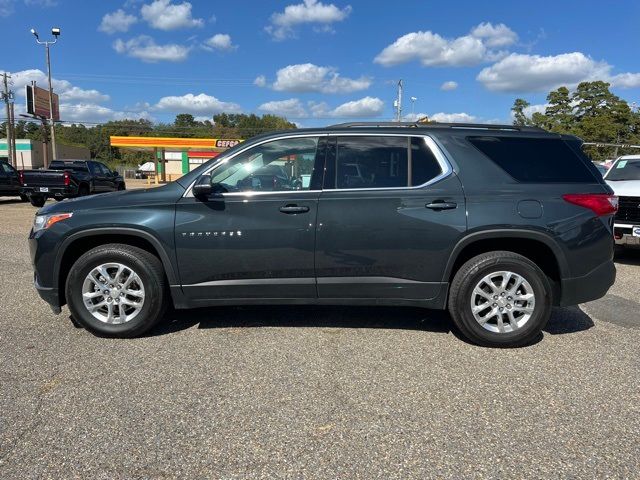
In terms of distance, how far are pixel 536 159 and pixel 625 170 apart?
20.5ft

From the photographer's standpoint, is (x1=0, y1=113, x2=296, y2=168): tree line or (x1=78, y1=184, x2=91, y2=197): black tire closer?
(x1=78, y1=184, x2=91, y2=197): black tire

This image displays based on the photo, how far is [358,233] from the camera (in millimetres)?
4152

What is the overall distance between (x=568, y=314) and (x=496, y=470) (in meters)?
3.26

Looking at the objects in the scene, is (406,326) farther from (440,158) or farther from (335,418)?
(335,418)

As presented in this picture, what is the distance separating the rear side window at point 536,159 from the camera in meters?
4.29

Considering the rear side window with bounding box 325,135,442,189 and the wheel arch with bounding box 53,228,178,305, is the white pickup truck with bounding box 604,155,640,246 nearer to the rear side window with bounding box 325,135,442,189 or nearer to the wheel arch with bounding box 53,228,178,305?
the rear side window with bounding box 325,135,442,189

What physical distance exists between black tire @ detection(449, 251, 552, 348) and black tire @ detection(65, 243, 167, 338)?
2.52 m

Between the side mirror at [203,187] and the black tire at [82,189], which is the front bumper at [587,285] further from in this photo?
the black tire at [82,189]

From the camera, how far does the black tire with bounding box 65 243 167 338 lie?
4285 mm

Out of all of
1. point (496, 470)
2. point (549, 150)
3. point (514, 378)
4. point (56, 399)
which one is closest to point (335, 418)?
point (496, 470)

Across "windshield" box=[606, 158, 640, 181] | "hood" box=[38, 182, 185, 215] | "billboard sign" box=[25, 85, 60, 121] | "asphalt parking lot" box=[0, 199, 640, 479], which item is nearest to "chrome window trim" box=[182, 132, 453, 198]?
"hood" box=[38, 182, 185, 215]

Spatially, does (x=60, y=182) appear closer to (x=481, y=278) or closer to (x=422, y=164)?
(x=422, y=164)

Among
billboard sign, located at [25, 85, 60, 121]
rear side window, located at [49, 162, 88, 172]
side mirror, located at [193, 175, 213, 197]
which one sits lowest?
side mirror, located at [193, 175, 213, 197]

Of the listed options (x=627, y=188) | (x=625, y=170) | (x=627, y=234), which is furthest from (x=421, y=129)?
(x=625, y=170)
